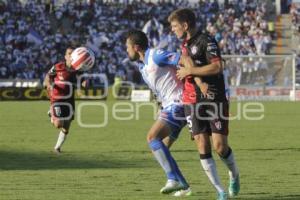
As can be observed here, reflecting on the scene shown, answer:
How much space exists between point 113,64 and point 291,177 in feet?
126

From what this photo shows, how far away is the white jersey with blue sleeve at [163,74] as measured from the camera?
10.8 m

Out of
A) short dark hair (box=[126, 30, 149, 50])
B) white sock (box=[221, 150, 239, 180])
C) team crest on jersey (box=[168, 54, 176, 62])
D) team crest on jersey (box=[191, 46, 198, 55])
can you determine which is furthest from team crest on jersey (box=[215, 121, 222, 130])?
short dark hair (box=[126, 30, 149, 50])

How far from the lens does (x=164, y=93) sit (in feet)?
36.3

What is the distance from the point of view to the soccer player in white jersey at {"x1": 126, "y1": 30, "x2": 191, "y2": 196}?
10.7 meters

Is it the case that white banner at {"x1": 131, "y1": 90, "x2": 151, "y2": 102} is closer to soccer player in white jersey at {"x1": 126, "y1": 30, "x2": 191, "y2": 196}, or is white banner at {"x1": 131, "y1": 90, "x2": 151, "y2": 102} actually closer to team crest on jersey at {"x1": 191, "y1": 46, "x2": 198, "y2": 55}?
soccer player in white jersey at {"x1": 126, "y1": 30, "x2": 191, "y2": 196}

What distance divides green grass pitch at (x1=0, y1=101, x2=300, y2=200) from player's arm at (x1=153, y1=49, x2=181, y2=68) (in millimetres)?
1636

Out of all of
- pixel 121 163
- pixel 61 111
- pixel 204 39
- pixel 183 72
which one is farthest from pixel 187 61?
pixel 61 111

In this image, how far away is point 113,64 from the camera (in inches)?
2000

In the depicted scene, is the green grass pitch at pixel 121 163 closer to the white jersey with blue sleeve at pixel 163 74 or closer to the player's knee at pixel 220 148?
the player's knee at pixel 220 148

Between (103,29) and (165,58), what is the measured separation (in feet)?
145

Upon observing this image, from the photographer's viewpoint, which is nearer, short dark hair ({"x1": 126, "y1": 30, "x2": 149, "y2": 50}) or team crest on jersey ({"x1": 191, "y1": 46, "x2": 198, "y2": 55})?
team crest on jersey ({"x1": 191, "y1": 46, "x2": 198, "y2": 55})

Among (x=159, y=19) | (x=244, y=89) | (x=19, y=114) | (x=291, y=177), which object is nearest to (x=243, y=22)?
(x=159, y=19)

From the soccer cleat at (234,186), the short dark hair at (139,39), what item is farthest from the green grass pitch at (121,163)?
the short dark hair at (139,39)

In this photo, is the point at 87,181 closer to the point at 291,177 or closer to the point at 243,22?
the point at 291,177
